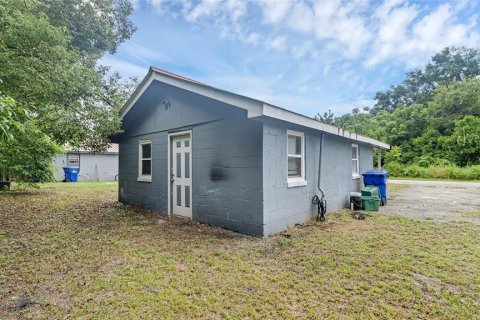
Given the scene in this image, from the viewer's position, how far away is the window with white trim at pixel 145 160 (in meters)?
8.20

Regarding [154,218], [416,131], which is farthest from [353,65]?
[154,218]

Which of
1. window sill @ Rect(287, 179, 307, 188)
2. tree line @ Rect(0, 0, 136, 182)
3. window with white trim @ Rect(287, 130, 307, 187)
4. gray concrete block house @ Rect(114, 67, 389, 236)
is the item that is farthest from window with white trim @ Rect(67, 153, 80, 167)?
window sill @ Rect(287, 179, 307, 188)

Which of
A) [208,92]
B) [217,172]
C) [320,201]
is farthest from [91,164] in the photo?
[320,201]

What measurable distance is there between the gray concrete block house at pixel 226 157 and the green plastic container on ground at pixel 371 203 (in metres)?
0.75

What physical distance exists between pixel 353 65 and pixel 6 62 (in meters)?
23.4

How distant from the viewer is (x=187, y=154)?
272 inches

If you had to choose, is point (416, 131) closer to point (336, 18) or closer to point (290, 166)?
point (336, 18)

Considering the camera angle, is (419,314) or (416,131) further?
(416,131)

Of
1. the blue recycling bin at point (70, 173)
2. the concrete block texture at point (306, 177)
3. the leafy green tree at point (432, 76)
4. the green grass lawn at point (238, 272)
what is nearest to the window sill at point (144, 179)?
the green grass lawn at point (238, 272)

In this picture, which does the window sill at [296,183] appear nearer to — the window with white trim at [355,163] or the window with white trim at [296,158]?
the window with white trim at [296,158]

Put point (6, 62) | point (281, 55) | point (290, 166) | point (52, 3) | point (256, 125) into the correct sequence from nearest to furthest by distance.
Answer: point (6, 62) → point (256, 125) → point (290, 166) → point (52, 3) → point (281, 55)

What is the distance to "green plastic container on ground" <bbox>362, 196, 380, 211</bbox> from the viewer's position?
7969 millimetres

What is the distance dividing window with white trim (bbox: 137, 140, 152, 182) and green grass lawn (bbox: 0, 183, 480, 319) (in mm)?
2469

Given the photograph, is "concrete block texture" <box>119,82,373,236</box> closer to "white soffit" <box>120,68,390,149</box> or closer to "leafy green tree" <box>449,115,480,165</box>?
"white soffit" <box>120,68,390,149</box>
